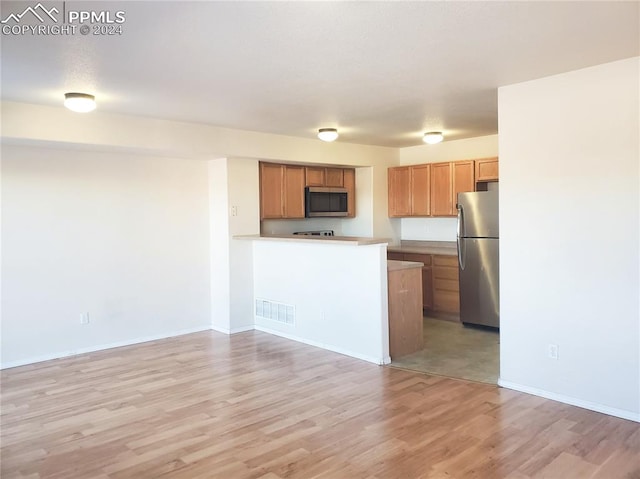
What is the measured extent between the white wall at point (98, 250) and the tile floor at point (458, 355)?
8.91ft

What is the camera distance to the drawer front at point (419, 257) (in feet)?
20.7

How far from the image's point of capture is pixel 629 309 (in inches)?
121

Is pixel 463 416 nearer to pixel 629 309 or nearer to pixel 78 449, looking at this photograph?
pixel 629 309

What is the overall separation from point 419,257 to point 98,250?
391 cm

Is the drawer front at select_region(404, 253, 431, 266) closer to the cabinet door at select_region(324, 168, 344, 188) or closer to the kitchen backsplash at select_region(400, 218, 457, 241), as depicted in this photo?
the kitchen backsplash at select_region(400, 218, 457, 241)

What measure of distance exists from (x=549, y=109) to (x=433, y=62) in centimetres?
97

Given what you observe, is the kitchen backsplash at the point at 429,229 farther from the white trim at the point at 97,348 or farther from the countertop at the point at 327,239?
the white trim at the point at 97,348

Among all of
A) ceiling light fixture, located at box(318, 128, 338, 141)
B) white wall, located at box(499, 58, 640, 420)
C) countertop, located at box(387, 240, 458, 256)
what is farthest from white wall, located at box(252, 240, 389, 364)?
countertop, located at box(387, 240, 458, 256)

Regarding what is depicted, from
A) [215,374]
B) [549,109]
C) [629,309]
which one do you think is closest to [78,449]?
[215,374]

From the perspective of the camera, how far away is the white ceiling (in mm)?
2307

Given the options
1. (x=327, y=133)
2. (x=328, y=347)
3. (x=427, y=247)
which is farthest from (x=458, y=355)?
(x=327, y=133)

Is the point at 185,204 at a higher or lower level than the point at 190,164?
lower

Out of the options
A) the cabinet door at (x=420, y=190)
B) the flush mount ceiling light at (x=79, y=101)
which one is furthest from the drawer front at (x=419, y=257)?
the flush mount ceiling light at (x=79, y=101)

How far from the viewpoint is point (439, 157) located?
21.9ft
